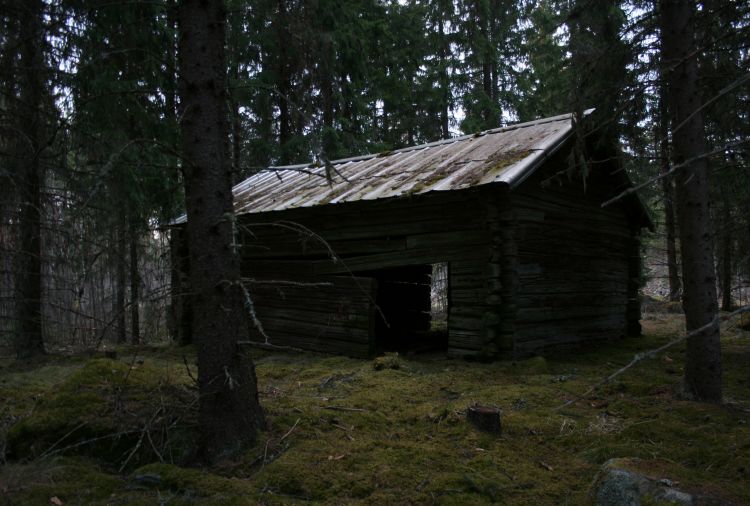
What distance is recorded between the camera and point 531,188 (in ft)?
31.1

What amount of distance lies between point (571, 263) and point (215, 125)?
8234 mm

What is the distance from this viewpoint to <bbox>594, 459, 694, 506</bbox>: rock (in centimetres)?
309

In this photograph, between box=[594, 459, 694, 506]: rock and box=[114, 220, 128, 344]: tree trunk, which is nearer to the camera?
box=[594, 459, 694, 506]: rock

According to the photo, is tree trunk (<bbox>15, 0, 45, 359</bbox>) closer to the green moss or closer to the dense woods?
the dense woods

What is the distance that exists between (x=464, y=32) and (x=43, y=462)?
2049 centimetres

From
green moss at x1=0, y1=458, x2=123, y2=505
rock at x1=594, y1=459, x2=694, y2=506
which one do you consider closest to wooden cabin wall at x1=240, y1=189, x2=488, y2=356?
green moss at x1=0, y1=458, x2=123, y2=505

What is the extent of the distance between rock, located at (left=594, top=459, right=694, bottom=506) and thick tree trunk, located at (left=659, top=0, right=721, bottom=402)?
318cm

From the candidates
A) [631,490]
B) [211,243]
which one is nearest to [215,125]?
[211,243]

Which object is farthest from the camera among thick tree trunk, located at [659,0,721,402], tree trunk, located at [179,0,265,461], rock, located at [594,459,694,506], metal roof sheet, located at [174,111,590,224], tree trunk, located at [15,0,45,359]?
metal roof sheet, located at [174,111,590,224]

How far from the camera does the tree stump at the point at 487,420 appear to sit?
5.05 m

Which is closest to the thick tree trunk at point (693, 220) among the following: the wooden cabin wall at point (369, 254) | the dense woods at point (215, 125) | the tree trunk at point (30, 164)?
the dense woods at point (215, 125)

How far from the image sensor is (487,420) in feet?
16.7

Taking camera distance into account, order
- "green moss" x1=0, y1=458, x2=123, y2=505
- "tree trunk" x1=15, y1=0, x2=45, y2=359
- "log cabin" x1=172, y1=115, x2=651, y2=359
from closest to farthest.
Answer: "green moss" x1=0, y1=458, x2=123, y2=505 → "tree trunk" x1=15, y1=0, x2=45, y2=359 → "log cabin" x1=172, y1=115, x2=651, y2=359

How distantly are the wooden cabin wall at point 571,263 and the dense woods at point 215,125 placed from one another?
110cm
